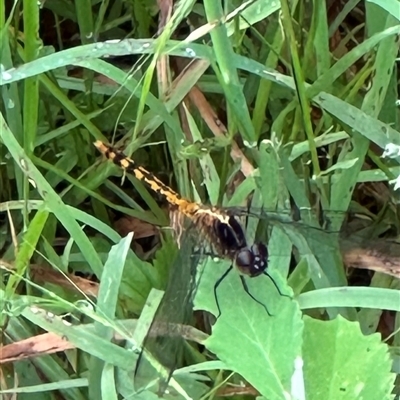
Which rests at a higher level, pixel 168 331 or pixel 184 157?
pixel 184 157

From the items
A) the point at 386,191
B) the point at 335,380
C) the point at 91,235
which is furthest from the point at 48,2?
the point at 335,380

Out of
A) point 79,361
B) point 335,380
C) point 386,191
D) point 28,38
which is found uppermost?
point 28,38

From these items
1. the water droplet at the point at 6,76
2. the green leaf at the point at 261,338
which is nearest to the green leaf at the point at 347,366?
the green leaf at the point at 261,338

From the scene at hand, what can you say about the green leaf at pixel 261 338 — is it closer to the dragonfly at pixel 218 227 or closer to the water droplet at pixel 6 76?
the dragonfly at pixel 218 227

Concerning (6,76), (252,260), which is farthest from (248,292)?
(6,76)

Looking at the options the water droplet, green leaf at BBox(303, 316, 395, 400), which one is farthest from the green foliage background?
green leaf at BBox(303, 316, 395, 400)

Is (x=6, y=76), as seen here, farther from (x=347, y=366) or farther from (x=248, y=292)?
(x=347, y=366)

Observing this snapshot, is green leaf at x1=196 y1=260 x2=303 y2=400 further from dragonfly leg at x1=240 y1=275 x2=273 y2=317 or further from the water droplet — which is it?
the water droplet

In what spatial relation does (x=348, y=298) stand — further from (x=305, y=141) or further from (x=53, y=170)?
(x=53, y=170)
